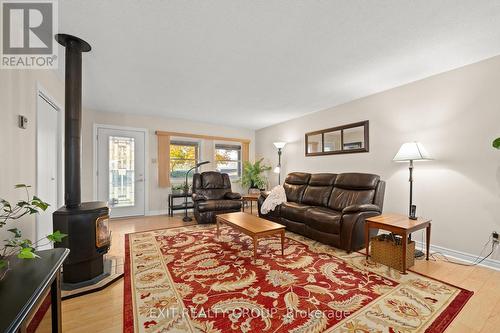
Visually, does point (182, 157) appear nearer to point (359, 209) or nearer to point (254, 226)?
point (254, 226)

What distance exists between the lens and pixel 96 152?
178 inches

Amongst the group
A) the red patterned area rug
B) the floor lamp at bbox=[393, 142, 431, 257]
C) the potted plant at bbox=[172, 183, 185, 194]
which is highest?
the floor lamp at bbox=[393, 142, 431, 257]

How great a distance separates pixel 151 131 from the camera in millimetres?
5074

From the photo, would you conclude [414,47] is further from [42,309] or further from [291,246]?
[42,309]

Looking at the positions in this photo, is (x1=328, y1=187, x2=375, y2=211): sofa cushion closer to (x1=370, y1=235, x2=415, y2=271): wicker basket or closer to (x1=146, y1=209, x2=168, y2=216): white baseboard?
(x1=370, y1=235, x2=415, y2=271): wicker basket

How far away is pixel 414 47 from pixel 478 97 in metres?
1.09

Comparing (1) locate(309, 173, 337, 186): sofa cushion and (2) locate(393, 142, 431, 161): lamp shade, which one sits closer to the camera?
(2) locate(393, 142, 431, 161): lamp shade

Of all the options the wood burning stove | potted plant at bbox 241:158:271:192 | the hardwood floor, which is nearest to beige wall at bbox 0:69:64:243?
the wood burning stove

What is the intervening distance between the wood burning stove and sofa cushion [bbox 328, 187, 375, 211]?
10.4ft

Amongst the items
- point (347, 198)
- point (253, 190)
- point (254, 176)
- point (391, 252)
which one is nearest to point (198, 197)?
point (253, 190)

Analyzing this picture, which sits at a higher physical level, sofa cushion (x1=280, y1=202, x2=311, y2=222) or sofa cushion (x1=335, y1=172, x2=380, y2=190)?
sofa cushion (x1=335, y1=172, x2=380, y2=190)

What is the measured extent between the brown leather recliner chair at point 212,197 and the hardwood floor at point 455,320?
2.13m

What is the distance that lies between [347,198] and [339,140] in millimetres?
1290

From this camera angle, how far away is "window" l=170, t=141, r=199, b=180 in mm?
5422
